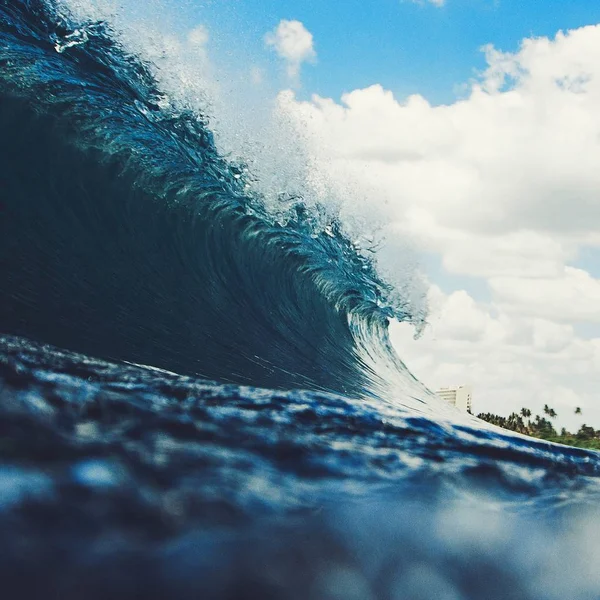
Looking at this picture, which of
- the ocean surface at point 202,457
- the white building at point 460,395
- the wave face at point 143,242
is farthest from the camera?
the white building at point 460,395

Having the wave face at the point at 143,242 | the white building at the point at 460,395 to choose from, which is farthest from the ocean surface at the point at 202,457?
the white building at the point at 460,395

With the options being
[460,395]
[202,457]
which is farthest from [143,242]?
[460,395]

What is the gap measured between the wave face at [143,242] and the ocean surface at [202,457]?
38 mm

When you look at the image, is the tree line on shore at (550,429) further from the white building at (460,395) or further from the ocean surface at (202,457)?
the ocean surface at (202,457)

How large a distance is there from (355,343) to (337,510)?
7400 millimetres

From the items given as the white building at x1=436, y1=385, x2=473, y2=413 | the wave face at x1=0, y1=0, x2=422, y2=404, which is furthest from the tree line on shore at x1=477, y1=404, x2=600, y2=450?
the wave face at x1=0, y1=0, x2=422, y2=404

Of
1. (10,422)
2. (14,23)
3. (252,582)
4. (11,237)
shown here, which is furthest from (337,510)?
(14,23)

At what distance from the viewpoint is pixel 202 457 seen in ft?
7.11

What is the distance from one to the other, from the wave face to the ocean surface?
0.13ft

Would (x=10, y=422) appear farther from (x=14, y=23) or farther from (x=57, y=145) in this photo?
(x=14, y=23)

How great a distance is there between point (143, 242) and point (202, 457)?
4977 mm

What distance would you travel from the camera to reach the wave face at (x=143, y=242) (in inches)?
179

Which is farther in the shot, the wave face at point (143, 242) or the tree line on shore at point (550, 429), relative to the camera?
the tree line on shore at point (550, 429)

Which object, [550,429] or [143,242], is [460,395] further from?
[143,242]
